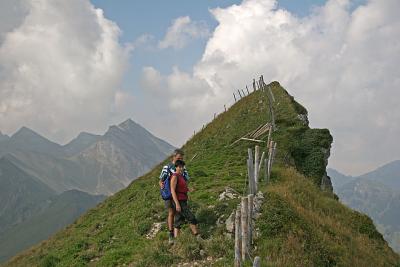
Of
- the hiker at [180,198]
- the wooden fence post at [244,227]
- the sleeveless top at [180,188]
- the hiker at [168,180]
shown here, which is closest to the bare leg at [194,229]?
the hiker at [180,198]

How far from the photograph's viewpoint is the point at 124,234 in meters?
20.4

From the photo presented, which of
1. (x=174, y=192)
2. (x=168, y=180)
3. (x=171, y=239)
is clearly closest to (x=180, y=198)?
(x=174, y=192)

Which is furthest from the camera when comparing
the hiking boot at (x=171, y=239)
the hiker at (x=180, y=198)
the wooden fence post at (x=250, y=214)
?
the hiking boot at (x=171, y=239)

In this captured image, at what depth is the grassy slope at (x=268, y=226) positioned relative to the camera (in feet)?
47.9

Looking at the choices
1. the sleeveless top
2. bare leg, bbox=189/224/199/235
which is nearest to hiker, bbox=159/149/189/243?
the sleeveless top

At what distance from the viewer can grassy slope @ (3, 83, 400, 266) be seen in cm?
1461

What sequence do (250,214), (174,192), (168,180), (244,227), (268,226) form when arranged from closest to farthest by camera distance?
(244,227), (250,214), (268,226), (174,192), (168,180)

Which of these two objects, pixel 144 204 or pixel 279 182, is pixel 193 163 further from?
pixel 279 182

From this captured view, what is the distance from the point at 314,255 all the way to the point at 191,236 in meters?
4.43

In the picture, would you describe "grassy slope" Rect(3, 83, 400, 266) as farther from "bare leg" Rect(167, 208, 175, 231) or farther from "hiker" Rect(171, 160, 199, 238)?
"bare leg" Rect(167, 208, 175, 231)

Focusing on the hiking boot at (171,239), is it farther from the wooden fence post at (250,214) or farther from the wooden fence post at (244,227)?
the wooden fence post at (244,227)

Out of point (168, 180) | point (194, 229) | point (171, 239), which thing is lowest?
point (171, 239)

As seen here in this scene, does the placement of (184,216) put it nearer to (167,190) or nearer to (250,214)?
(167,190)

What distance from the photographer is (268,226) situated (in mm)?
15180
